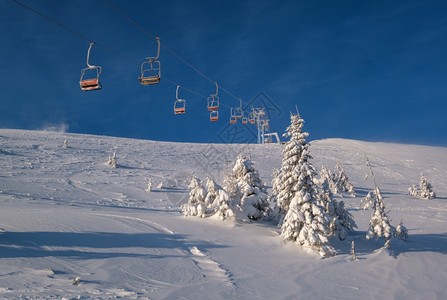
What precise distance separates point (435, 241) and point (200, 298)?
21.1 meters

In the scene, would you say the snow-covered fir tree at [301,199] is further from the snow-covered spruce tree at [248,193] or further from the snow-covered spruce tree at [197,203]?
the snow-covered spruce tree at [197,203]

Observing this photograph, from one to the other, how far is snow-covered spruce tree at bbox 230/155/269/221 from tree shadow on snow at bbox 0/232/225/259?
21.6 ft

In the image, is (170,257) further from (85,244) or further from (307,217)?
(307,217)

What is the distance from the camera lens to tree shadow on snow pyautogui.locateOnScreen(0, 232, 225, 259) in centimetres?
1051

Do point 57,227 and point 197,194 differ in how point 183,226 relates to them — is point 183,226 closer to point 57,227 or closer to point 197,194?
point 197,194

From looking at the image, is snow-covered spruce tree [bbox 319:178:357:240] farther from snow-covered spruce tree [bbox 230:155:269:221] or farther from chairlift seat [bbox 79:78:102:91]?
chairlift seat [bbox 79:78:102:91]

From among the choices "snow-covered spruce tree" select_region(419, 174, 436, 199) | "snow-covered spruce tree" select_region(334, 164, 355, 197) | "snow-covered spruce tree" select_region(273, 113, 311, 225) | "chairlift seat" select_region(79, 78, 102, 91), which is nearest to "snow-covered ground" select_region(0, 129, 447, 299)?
"snow-covered spruce tree" select_region(273, 113, 311, 225)

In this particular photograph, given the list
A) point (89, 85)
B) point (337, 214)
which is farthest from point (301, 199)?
point (89, 85)

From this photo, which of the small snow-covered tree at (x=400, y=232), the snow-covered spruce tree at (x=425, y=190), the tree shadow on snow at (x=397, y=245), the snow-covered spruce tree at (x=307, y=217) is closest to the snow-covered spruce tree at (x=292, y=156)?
the snow-covered spruce tree at (x=307, y=217)

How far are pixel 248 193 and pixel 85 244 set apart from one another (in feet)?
40.3

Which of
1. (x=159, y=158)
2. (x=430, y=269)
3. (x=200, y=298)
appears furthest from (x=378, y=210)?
(x=159, y=158)

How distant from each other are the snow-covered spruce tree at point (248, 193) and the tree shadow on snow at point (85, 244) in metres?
6.58

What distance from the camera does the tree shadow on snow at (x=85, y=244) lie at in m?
10.5

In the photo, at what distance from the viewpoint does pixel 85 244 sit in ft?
39.5
